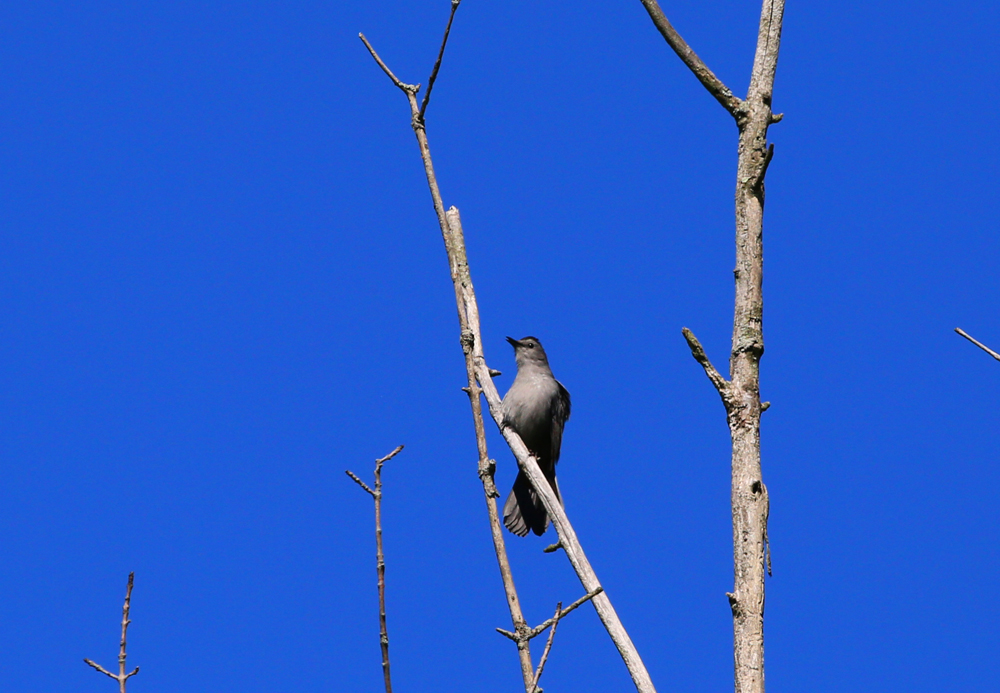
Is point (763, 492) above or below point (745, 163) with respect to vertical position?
below

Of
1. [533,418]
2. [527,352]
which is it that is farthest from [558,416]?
[527,352]

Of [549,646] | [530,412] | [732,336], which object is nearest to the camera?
[549,646]

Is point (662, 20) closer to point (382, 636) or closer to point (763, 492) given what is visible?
point (763, 492)

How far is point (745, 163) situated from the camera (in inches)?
235

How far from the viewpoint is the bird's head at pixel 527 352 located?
10.3m

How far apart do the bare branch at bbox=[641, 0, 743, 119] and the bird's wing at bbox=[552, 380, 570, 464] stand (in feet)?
14.4

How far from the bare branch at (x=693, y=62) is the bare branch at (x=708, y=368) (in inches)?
61.7

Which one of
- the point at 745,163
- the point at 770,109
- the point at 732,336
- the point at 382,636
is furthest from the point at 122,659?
the point at 770,109

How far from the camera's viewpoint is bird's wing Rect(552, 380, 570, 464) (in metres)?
10.0

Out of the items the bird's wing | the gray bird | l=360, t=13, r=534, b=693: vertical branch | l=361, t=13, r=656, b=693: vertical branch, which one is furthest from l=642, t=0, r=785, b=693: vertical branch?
the bird's wing

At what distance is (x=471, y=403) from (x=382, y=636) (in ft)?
→ 6.07

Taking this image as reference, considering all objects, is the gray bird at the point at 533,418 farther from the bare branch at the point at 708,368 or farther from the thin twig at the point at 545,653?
the thin twig at the point at 545,653

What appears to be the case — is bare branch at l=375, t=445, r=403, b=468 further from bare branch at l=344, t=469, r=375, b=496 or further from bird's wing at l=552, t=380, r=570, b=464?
bird's wing at l=552, t=380, r=570, b=464

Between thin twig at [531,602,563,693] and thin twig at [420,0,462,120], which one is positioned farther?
thin twig at [420,0,462,120]
